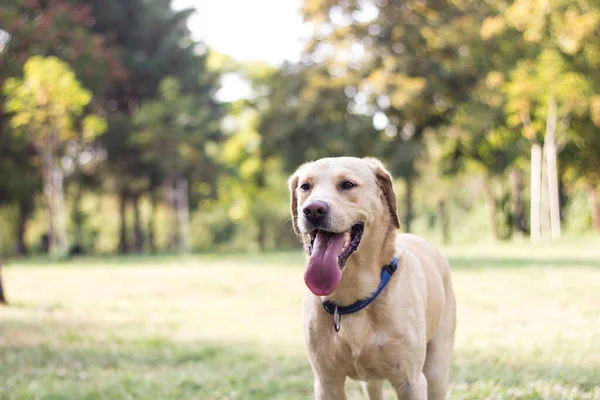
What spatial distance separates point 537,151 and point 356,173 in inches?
1019

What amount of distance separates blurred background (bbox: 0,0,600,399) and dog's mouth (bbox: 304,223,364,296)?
2740 mm

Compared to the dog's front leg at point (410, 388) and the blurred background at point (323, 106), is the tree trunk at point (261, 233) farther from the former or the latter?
the dog's front leg at point (410, 388)

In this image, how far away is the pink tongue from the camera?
3.62m

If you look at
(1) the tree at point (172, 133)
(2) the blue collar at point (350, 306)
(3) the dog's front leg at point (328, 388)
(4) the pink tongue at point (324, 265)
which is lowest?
(3) the dog's front leg at point (328, 388)

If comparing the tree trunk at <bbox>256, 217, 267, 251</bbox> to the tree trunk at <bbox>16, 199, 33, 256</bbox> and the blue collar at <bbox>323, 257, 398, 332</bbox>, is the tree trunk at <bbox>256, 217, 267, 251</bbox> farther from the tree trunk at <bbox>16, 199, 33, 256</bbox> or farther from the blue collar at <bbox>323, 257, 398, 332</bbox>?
the blue collar at <bbox>323, 257, 398, 332</bbox>

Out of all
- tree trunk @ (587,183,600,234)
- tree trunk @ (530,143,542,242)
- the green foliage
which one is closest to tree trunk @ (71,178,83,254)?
the green foliage

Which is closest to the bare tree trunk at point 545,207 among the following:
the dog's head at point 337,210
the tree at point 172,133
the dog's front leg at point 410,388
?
the tree at point 172,133

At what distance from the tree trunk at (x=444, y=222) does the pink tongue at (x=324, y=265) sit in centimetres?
3370

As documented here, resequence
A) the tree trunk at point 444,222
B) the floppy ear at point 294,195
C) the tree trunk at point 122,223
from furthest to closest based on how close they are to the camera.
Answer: the tree trunk at point 444,222 → the tree trunk at point 122,223 → the floppy ear at point 294,195

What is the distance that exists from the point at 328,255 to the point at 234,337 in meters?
5.15

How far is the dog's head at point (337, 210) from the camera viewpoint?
365 cm

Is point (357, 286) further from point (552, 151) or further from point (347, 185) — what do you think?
point (552, 151)

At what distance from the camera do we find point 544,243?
24.0 m

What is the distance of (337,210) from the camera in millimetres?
3680
